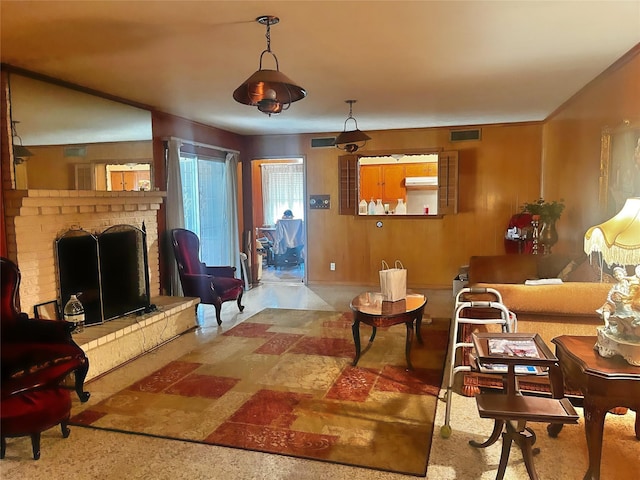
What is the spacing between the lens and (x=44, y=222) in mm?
3775

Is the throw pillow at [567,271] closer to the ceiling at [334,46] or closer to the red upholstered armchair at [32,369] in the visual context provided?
the ceiling at [334,46]

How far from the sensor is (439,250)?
704 cm

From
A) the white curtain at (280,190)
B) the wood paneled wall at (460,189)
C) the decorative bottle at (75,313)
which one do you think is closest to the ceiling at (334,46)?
the wood paneled wall at (460,189)

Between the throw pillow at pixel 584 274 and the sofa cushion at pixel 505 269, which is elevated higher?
the throw pillow at pixel 584 274

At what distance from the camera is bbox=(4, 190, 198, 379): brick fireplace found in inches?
140

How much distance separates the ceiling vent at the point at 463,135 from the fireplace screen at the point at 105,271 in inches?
178

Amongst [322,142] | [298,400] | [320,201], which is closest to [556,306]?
[298,400]

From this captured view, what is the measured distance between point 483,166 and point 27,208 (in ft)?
18.7

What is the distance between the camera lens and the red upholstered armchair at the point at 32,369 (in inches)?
101

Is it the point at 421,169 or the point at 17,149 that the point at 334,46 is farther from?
the point at 421,169

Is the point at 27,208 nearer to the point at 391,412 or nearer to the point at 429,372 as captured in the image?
the point at 391,412

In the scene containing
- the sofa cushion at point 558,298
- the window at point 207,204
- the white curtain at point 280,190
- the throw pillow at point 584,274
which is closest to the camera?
the sofa cushion at point 558,298

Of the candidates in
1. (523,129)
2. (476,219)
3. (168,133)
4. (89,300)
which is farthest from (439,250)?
(89,300)

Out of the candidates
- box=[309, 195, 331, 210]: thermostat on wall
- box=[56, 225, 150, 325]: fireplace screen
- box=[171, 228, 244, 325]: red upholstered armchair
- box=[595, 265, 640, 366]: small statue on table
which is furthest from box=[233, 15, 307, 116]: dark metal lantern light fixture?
box=[309, 195, 331, 210]: thermostat on wall
